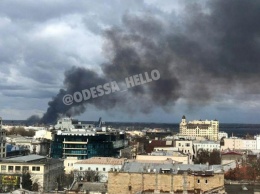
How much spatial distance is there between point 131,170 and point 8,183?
2778cm

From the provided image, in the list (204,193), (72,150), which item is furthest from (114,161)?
(204,193)

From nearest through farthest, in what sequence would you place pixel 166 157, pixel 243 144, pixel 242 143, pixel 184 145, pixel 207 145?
pixel 166 157
pixel 184 145
pixel 207 145
pixel 243 144
pixel 242 143

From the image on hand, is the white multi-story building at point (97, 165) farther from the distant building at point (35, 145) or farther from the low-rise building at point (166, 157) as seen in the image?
the distant building at point (35, 145)

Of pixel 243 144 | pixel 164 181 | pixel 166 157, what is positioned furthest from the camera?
pixel 243 144

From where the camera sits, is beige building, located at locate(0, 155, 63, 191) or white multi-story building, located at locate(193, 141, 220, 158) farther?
white multi-story building, located at locate(193, 141, 220, 158)

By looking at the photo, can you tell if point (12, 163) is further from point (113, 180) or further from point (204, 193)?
point (204, 193)

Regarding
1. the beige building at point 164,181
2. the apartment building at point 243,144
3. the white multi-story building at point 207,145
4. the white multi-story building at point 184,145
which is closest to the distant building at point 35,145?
the white multi-story building at point 184,145

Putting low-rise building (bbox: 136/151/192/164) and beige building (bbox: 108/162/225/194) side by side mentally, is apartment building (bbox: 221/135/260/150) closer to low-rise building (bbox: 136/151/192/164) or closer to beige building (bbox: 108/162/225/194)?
low-rise building (bbox: 136/151/192/164)

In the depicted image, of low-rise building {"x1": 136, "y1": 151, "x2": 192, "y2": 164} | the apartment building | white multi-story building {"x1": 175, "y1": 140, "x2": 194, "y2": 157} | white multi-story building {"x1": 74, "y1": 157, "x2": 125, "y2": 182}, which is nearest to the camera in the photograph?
white multi-story building {"x1": 74, "y1": 157, "x2": 125, "y2": 182}

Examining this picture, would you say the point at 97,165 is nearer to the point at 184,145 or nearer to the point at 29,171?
the point at 29,171

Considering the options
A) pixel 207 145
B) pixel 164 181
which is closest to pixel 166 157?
pixel 164 181

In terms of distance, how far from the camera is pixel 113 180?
39781 mm

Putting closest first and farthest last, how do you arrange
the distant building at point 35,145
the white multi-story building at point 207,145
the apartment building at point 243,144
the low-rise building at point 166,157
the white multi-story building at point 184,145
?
the low-rise building at point 166,157, the white multi-story building at point 184,145, the distant building at point 35,145, the white multi-story building at point 207,145, the apartment building at point 243,144

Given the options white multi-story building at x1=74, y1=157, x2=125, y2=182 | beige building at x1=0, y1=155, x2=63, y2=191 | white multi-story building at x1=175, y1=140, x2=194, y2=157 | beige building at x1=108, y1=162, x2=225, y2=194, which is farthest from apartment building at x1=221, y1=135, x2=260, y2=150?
beige building at x1=108, y1=162, x2=225, y2=194
